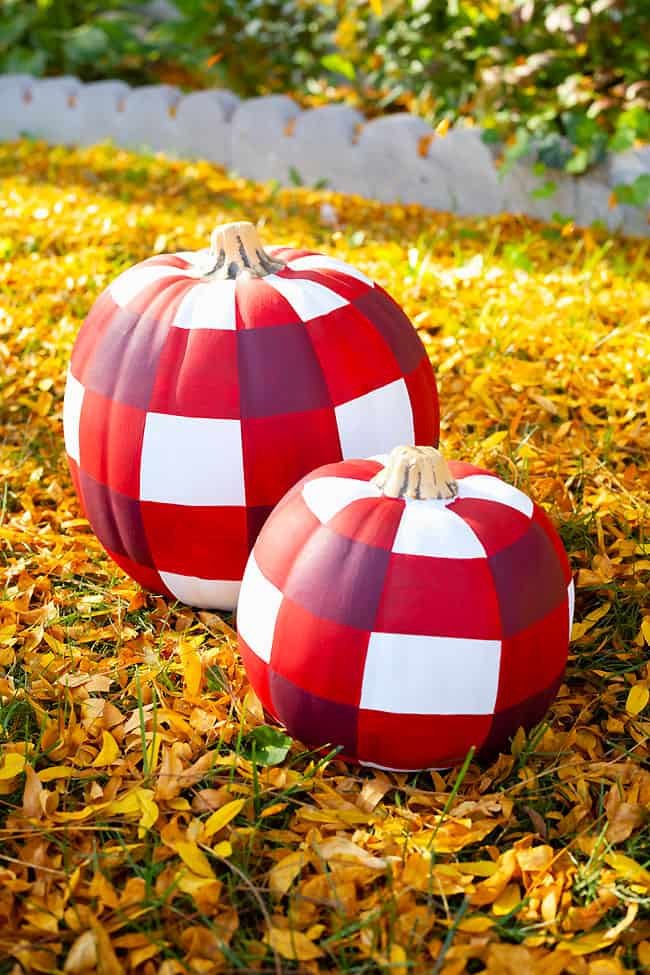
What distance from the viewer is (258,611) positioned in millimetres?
1839

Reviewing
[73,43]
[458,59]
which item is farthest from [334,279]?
[73,43]

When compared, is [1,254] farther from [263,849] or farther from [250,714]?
[263,849]

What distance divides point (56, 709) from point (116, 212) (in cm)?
310

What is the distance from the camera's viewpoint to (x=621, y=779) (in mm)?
1894

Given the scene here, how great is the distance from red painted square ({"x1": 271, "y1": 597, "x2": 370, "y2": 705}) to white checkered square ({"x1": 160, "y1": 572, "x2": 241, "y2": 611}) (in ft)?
1.35

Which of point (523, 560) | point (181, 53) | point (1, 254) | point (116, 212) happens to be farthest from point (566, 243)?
point (181, 53)

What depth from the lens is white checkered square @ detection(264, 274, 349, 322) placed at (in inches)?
82.1

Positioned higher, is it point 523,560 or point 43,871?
point 523,560

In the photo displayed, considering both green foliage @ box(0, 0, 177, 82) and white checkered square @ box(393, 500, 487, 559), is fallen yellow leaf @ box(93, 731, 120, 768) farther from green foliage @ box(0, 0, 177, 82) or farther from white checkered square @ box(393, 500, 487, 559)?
green foliage @ box(0, 0, 177, 82)

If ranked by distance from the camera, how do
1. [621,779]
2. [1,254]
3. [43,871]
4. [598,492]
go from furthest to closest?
[1,254] < [598,492] < [621,779] < [43,871]

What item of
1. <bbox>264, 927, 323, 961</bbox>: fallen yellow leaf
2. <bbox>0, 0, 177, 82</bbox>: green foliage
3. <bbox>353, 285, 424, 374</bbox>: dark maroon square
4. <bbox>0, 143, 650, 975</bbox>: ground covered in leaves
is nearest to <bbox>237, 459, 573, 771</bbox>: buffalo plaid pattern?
<bbox>0, 143, 650, 975</bbox>: ground covered in leaves

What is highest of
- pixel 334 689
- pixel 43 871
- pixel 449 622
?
pixel 449 622

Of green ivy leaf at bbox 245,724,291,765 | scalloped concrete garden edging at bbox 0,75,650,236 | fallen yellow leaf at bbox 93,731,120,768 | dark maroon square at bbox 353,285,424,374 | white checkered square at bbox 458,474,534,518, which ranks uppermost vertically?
scalloped concrete garden edging at bbox 0,75,650,236

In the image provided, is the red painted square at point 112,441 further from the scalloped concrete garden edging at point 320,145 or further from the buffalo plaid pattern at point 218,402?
the scalloped concrete garden edging at point 320,145
